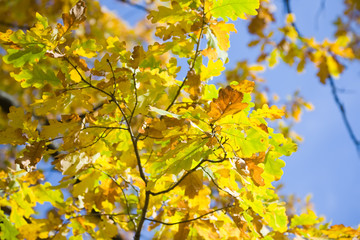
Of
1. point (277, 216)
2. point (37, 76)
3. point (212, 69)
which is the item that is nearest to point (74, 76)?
point (37, 76)

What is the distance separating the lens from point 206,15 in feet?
3.53

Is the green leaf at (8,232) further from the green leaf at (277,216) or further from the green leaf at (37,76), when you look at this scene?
A: the green leaf at (277,216)

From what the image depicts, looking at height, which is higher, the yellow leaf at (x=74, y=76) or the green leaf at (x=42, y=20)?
the green leaf at (x=42, y=20)

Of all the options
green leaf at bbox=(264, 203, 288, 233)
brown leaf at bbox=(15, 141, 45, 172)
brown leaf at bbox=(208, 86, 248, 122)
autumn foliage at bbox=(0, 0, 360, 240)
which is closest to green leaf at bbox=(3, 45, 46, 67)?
autumn foliage at bbox=(0, 0, 360, 240)

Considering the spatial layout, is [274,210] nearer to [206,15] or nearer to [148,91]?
[148,91]

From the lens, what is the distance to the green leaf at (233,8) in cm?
98

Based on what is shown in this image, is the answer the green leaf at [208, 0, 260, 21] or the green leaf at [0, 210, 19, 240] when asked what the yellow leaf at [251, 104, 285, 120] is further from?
the green leaf at [0, 210, 19, 240]

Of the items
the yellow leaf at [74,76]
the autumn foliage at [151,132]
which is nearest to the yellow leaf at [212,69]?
the autumn foliage at [151,132]

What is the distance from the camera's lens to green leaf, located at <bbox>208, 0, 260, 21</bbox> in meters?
0.98

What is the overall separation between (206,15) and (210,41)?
0.09 metres

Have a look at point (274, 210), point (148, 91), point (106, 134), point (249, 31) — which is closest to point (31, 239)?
point (106, 134)

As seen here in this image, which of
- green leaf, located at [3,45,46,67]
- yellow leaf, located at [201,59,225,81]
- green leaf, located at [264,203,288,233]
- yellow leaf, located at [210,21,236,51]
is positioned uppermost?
yellow leaf, located at [210,21,236,51]

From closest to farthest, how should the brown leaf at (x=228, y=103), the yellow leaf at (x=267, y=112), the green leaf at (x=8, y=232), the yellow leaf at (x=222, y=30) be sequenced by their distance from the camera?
the brown leaf at (x=228, y=103)
the yellow leaf at (x=267, y=112)
the yellow leaf at (x=222, y=30)
the green leaf at (x=8, y=232)

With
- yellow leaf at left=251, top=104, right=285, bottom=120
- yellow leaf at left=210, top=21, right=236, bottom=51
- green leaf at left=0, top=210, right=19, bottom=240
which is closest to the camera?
yellow leaf at left=251, top=104, right=285, bottom=120
